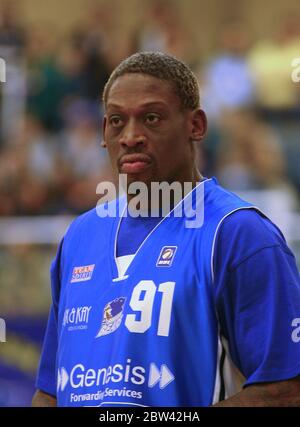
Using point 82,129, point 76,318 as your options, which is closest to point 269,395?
point 76,318

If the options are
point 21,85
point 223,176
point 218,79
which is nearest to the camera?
point 223,176

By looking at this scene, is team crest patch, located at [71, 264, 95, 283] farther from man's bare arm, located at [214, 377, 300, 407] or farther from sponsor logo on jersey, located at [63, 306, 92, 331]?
man's bare arm, located at [214, 377, 300, 407]

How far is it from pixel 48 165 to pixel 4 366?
2.66 metres

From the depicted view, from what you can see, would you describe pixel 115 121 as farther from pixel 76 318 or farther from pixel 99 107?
pixel 99 107

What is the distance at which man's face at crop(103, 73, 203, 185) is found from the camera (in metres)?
4.16

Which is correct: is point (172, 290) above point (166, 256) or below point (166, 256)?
below

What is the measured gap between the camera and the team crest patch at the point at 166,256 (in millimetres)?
4055

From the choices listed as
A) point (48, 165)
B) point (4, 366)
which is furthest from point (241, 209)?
point (48, 165)

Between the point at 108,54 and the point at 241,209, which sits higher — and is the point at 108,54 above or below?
above

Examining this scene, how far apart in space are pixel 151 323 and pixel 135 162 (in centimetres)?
63

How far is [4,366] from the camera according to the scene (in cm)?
984

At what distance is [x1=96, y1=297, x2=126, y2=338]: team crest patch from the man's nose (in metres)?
0.60

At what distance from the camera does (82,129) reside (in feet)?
39.2

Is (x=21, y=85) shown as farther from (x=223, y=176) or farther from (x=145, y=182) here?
(x=145, y=182)
